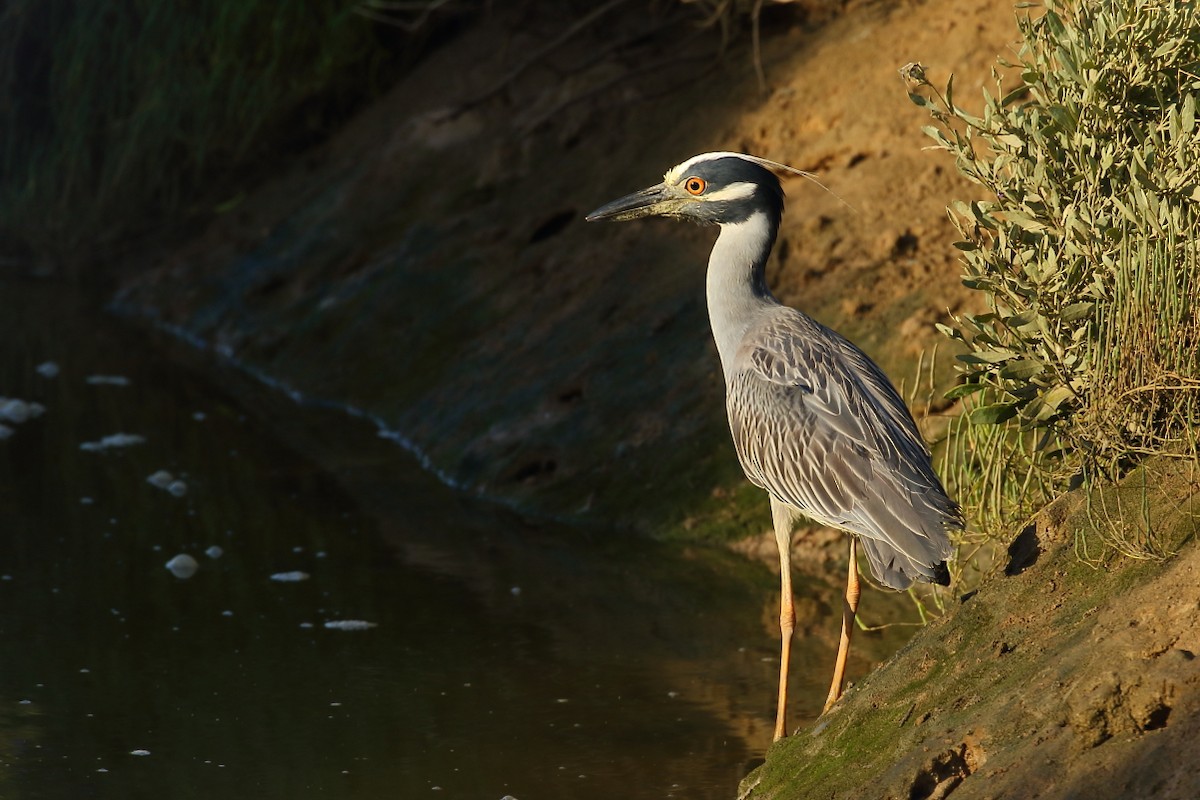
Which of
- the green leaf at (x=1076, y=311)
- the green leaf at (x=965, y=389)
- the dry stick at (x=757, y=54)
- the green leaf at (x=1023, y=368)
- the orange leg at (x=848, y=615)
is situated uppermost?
the dry stick at (x=757, y=54)

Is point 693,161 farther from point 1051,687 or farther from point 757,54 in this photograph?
point 757,54

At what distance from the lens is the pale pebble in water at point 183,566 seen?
7191 millimetres

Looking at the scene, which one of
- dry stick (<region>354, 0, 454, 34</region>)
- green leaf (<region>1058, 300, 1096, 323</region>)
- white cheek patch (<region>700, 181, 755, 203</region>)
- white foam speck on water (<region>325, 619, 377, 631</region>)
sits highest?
dry stick (<region>354, 0, 454, 34</region>)

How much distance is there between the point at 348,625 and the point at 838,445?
237 centimetres

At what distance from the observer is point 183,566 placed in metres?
7.25

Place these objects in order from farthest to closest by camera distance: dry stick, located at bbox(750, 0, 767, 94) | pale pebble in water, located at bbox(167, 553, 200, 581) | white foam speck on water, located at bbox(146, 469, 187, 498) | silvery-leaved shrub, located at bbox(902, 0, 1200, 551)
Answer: dry stick, located at bbox(750, 0, 767, 94)
white foam speck on water, located at bbox(146, 469, 187, 498)
pale pebble in water, located at bbox(167, 553, 200, 581)
silvery-leaved shrub, located at bbox(902, 0, 1200, 551)

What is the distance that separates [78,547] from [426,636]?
2.08 meters

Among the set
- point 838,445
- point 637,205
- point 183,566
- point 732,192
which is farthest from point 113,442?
point 838,445

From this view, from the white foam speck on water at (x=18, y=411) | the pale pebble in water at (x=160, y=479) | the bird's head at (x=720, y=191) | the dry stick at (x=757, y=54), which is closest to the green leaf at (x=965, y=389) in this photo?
the bird's head at (x=720, y=191)

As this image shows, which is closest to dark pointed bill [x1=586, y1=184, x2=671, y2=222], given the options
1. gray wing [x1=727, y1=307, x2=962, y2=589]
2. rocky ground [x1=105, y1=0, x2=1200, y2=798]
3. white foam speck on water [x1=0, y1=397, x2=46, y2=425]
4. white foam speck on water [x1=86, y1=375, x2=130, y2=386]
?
gray wing [x1=727, y1=307, x2=962, y2=589]

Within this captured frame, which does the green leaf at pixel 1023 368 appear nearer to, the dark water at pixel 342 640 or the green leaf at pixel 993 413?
the green leaf at pixel 993 413

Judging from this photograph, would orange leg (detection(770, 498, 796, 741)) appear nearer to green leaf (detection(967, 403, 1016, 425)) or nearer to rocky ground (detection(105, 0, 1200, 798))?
rocky ground (detection(105, 0, 1200, 798))

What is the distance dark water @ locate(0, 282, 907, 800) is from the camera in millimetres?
5121

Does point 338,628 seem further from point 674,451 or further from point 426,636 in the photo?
point 674,451
